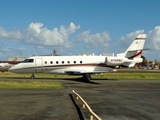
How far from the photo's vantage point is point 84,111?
13.3 metres

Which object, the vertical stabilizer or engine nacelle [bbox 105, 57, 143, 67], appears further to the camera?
the vertical stabilizer

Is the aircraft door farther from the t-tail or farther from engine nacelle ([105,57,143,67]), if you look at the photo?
the t-tail

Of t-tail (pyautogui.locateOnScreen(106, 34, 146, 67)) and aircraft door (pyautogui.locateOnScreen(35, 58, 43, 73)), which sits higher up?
t-tail (pyautogui.locateOnScreen(106, 34, 146, 67))

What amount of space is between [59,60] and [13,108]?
25.2 m

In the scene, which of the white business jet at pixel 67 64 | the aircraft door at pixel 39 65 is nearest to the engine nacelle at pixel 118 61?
the white business jet at pixel 67 64

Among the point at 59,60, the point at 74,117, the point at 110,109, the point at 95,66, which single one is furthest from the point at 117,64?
the point at 74,117

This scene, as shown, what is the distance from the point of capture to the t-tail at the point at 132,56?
127 ft

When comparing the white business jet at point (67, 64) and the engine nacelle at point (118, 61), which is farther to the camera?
the white business jet at point (67, 64)

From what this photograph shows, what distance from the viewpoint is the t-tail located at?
38.8 m

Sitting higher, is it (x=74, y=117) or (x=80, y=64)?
(x=80, y=64)

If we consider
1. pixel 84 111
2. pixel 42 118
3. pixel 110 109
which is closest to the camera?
pixel 42 118

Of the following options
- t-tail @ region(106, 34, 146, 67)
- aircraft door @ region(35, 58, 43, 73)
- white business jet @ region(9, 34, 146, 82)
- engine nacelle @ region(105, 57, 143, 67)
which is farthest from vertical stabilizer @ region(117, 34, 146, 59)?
aircraft door @ region(35, 58, 43, 73)

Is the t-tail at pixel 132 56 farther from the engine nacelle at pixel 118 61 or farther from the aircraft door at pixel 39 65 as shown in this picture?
the aircraft door at pixel 39 65

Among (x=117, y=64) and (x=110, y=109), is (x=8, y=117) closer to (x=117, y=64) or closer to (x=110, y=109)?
(x=110, y=109)
